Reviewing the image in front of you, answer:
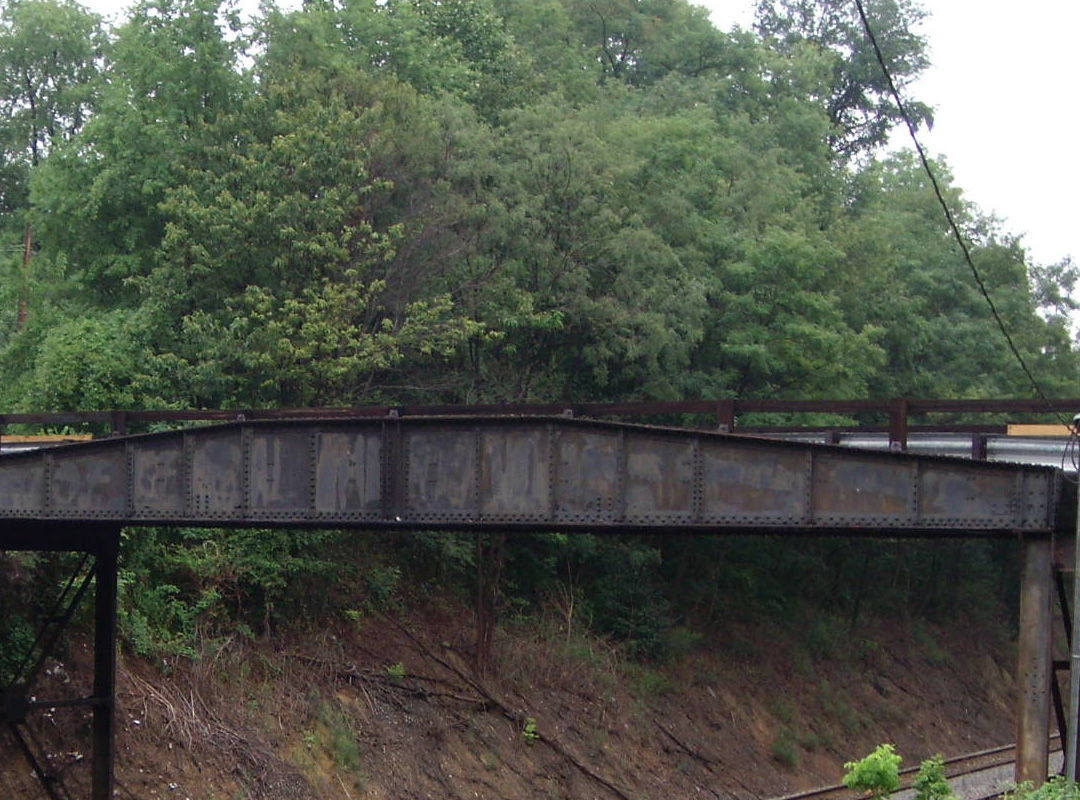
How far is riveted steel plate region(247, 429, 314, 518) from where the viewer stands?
61.3ft

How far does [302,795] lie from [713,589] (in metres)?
18.6

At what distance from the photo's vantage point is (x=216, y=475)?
61.8 feet

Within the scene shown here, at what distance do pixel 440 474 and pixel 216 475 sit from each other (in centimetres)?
306

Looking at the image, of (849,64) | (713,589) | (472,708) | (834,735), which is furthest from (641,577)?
(849,64)

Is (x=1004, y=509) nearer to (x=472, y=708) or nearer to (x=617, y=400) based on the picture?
(x=472, y=708)

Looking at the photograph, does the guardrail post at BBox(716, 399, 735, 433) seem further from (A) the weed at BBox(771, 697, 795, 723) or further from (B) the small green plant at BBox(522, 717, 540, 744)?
(A) the weed at BBox(771, 697, 795, 723)

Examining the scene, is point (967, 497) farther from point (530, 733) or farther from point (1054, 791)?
point (530, 733)

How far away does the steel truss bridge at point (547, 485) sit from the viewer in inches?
642

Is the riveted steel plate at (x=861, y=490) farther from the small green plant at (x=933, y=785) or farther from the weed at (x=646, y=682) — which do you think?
the weed at (x=646, y=682)

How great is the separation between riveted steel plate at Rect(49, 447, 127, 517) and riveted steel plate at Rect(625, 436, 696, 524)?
6846mm

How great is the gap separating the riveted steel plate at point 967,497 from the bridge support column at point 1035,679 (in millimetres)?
635

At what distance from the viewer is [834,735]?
121 feet

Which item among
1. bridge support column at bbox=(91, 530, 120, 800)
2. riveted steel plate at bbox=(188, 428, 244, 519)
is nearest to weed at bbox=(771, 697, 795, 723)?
bridge support column at bbox=(91, 530, 120, 800)

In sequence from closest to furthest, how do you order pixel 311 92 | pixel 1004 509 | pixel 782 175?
pixel 1004 509 → pixel 311 92 → pixel 782 175
